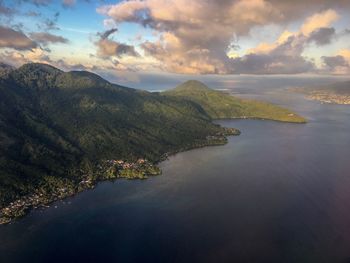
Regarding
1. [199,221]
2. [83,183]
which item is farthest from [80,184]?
[199,221]

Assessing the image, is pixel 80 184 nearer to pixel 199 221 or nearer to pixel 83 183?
pixel 83 183

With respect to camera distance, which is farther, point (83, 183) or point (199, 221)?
point (83, 183)

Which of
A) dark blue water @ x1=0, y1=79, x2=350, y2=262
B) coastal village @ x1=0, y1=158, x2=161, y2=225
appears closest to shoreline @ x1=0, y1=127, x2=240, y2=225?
coastal village @ x1=0, y1=158, x2=161, y2=225

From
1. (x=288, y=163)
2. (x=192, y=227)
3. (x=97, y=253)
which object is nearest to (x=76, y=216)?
(x=97, y=253)

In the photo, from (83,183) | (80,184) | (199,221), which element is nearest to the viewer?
(199,221)

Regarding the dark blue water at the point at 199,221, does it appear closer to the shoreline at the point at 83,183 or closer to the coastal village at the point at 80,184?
the shoreline at the point at 83,183

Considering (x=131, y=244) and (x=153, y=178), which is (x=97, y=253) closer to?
(x=131, y=244)

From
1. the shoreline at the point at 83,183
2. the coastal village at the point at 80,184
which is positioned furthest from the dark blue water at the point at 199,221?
the coastal village at the point at 80,184
